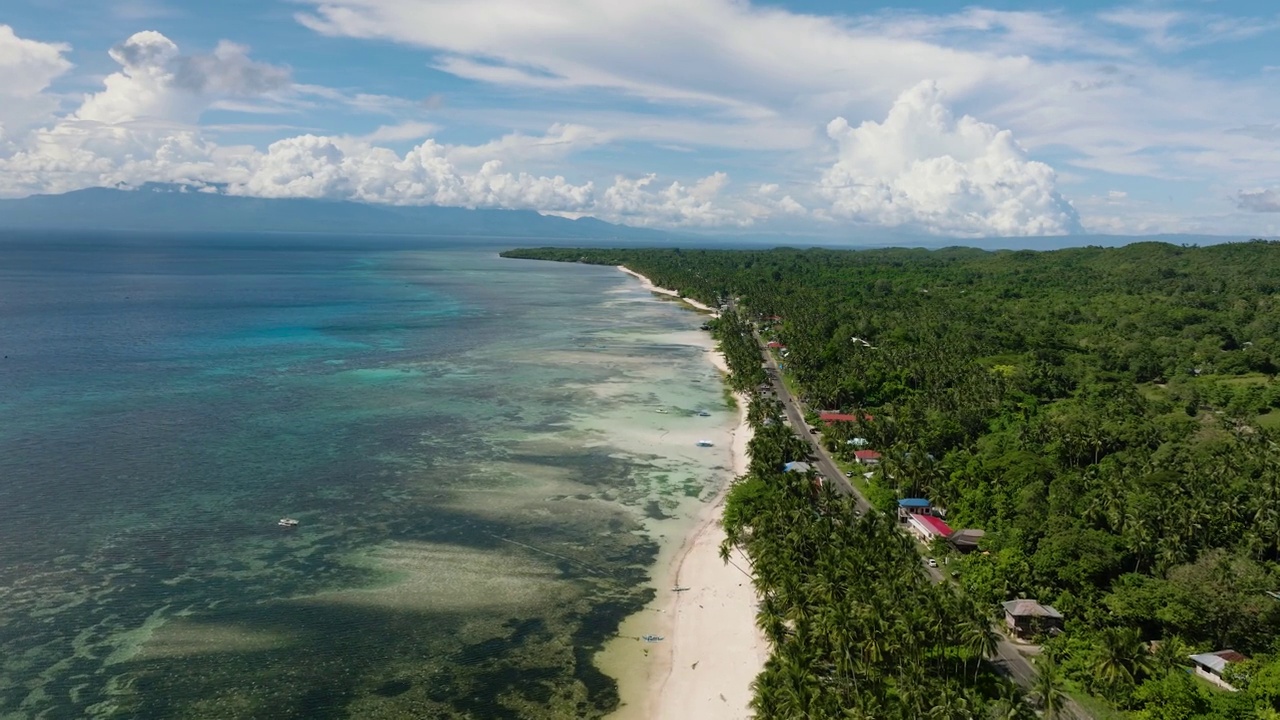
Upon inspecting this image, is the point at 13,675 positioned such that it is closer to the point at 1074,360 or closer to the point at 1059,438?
the point at 1059,438

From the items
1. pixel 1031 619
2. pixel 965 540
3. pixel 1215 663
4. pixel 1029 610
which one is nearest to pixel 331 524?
pixel 965 540

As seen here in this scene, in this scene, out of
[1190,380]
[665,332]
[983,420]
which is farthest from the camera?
[665,332]

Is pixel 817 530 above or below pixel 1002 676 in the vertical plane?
above

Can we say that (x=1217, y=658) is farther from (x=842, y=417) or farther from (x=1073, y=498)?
(x=842, y=417)

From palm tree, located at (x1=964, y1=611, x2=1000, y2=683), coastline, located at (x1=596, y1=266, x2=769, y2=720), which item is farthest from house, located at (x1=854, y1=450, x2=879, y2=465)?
palm tree, located at (x1=964, y1=611, x2=1000, y2=683)

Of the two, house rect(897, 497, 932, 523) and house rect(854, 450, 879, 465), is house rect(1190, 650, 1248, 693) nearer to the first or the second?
house rect(897, 497, 932, 523)

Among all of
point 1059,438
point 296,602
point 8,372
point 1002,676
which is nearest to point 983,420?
point 1059,438
